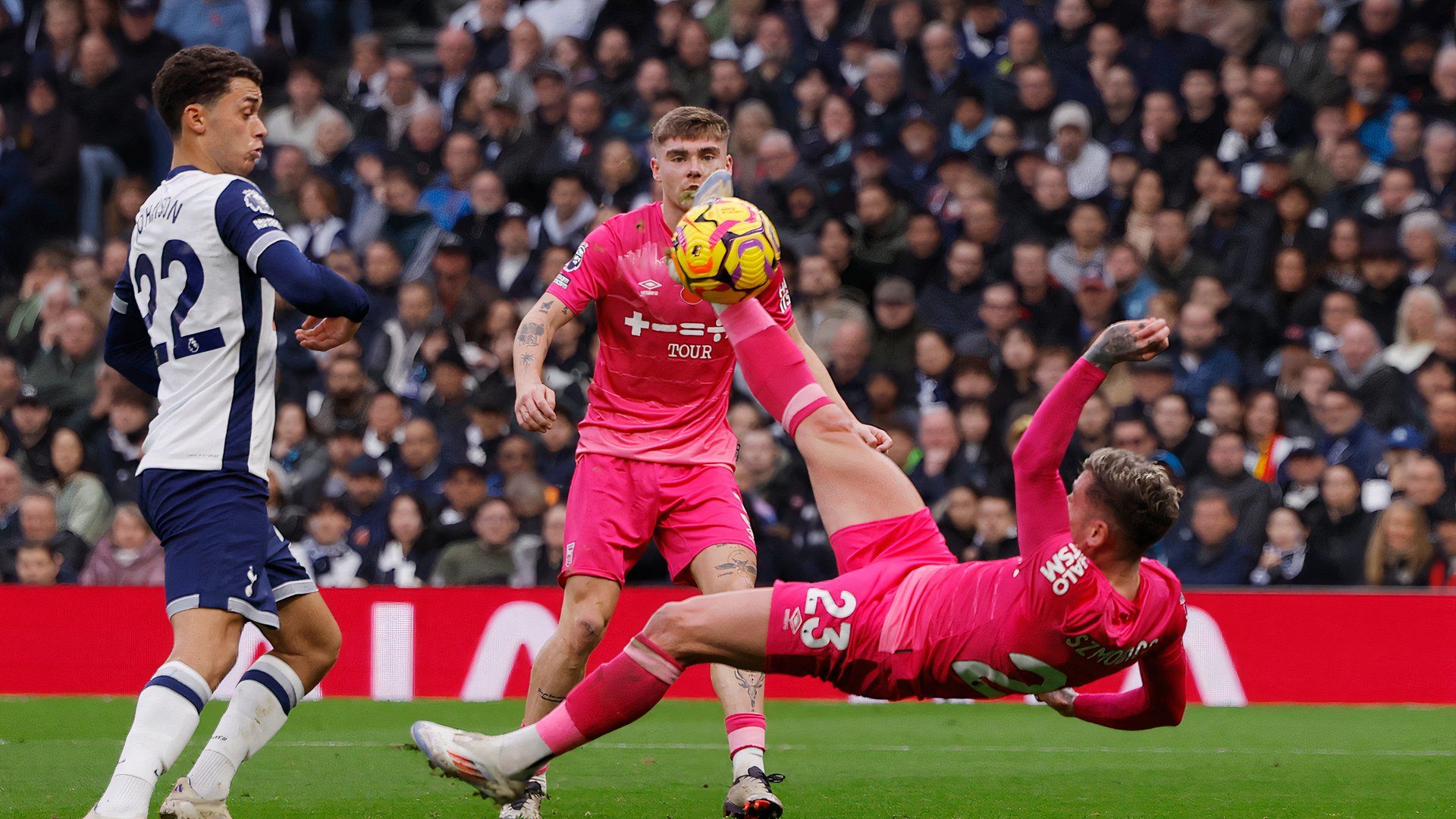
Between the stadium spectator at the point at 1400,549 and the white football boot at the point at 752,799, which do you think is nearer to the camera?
the white football boot at the point at 752,799

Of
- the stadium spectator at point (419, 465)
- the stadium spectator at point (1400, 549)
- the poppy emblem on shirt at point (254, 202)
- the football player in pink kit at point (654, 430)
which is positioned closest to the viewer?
the poppy emblem on shirt at point (254, 202)

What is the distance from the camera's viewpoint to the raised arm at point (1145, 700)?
4.93m

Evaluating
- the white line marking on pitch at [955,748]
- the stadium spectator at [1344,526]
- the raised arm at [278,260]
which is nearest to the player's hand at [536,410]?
the raised arm at [278,260]

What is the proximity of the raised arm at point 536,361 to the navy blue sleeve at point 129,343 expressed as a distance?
1.23m

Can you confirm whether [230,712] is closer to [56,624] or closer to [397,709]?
[397,709]

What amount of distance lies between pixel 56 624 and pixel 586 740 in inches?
277

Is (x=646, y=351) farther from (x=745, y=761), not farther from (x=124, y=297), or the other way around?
(x=124, y=297)

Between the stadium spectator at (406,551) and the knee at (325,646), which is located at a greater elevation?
the knee at (325,646)

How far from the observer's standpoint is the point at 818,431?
A: 5.05m

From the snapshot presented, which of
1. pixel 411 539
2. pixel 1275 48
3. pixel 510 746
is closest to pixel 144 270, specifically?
pixel 510 746

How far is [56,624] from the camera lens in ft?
34.6

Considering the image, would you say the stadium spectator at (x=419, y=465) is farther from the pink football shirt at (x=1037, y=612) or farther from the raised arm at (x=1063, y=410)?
the raised arm at (x=1063, y=410)

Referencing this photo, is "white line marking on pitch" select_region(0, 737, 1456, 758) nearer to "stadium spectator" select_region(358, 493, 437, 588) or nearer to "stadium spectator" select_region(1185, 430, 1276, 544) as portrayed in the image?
"stadium spectator" select_region(1185, 430, 1276, 544)

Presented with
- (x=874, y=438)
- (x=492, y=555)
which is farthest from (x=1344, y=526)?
(x=874, y=438)
